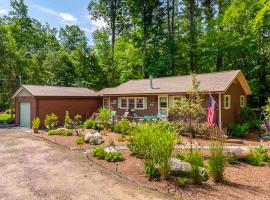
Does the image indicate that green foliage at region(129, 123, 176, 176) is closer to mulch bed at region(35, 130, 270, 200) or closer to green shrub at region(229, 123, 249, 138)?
mulch bed at region(35, 130, 270, 200)

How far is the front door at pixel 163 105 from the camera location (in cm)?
1720

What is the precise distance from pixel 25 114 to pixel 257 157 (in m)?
17.9

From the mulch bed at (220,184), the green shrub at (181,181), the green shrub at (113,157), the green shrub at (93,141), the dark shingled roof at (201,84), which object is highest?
the dark shingled roof at (201,84)

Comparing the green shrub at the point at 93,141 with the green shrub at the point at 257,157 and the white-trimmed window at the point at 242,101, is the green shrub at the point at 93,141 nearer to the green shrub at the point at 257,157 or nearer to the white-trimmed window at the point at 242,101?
the green shrub at the point at 257,157

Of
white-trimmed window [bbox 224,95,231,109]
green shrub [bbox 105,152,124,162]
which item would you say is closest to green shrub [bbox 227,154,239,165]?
green shrub [bbox 105,152,124,162]

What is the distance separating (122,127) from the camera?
14438 millimetres

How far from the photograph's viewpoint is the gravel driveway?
581cm

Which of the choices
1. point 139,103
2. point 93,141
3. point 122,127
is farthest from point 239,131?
point 93,141

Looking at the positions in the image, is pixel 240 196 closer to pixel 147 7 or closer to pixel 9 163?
pixel 9 163

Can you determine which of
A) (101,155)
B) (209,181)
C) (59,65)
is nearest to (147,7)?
(59,65)

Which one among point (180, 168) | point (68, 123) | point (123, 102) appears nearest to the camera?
point (180, 168)

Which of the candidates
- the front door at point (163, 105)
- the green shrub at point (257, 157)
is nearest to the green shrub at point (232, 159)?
the green shrub at point (257, 157)

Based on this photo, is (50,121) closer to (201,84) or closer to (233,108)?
(201,84)

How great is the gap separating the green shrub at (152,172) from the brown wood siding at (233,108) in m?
9.53
